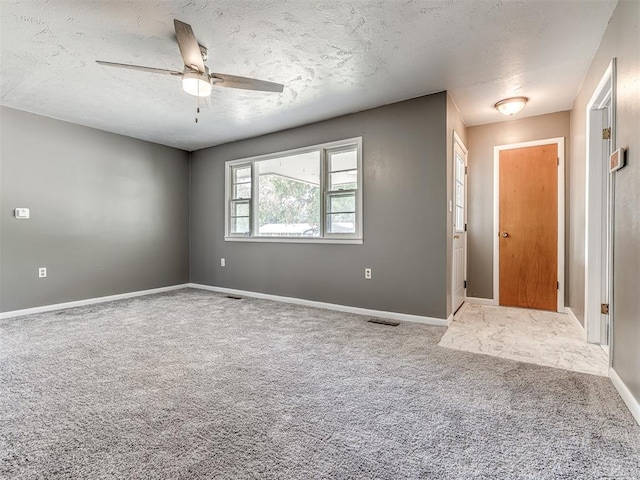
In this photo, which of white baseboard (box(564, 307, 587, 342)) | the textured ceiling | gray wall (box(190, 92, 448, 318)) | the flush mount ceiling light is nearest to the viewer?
the textured ceiling

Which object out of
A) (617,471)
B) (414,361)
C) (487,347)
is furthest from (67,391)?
A: (487,347)

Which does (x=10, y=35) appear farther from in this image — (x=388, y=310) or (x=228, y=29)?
(x=388, y=310)

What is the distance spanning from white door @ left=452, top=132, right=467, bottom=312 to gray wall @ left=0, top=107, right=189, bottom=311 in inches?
181

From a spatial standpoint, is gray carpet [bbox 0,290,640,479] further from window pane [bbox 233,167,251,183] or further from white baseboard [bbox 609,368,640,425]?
window pane [bbox 233,167,251,183]

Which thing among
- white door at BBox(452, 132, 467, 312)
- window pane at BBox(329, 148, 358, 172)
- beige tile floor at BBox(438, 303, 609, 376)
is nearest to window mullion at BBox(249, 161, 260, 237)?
window pane at BBox(329, 148, 358, 172)

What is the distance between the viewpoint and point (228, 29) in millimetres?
2314

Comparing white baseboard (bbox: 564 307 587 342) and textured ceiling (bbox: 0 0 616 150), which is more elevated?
textured ceiling (bbox: 0 0 616 150)

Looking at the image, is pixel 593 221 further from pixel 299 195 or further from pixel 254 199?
pixel 254 199

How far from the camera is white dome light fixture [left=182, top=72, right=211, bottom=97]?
2.38 meters

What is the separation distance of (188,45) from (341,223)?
2601mm

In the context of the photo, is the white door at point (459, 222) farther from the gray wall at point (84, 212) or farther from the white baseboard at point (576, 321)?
the gray wall at point (84, 212)

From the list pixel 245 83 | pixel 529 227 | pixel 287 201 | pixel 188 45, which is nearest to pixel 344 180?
pixel 287 201

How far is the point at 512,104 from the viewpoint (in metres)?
3.55

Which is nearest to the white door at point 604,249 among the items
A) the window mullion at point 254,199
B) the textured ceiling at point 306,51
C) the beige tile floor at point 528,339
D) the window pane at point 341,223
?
the beige tile floor at point 528,339
